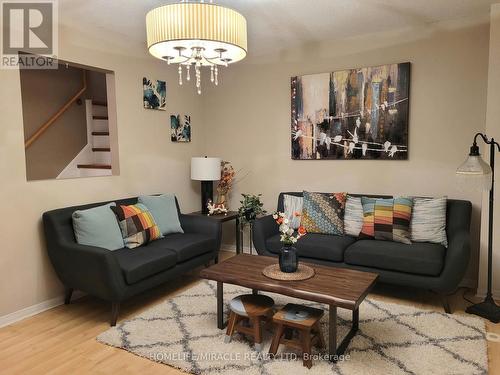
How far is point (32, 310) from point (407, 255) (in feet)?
10.2

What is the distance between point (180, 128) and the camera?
4.64 m

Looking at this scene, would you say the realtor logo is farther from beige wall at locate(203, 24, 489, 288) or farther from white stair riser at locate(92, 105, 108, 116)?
beige wall at locate(203, 24, 489, 288)

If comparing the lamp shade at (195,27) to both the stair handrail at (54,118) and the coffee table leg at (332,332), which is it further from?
the stair handrail at (54,118)

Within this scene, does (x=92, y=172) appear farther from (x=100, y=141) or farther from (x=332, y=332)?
(x=332, y=332)

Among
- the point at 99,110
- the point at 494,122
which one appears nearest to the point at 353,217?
the point at 494,122

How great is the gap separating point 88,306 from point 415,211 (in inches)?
118

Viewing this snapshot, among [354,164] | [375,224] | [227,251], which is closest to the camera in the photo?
[375,224]

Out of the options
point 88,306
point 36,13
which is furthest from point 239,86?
point 88,306

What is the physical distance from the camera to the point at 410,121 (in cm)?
376

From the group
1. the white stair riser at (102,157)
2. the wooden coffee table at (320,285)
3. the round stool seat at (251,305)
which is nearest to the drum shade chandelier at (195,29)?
the wooden coffee table at (320,285)

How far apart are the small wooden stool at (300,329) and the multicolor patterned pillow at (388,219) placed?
1343 millimetres

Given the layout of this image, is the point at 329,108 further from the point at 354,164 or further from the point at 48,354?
the point at 48,354

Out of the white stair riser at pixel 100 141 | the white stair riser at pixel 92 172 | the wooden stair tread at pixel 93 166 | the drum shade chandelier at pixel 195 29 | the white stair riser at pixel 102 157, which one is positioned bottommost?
the white stair riser at pixel 92 172

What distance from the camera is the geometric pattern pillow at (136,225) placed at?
339 cm
